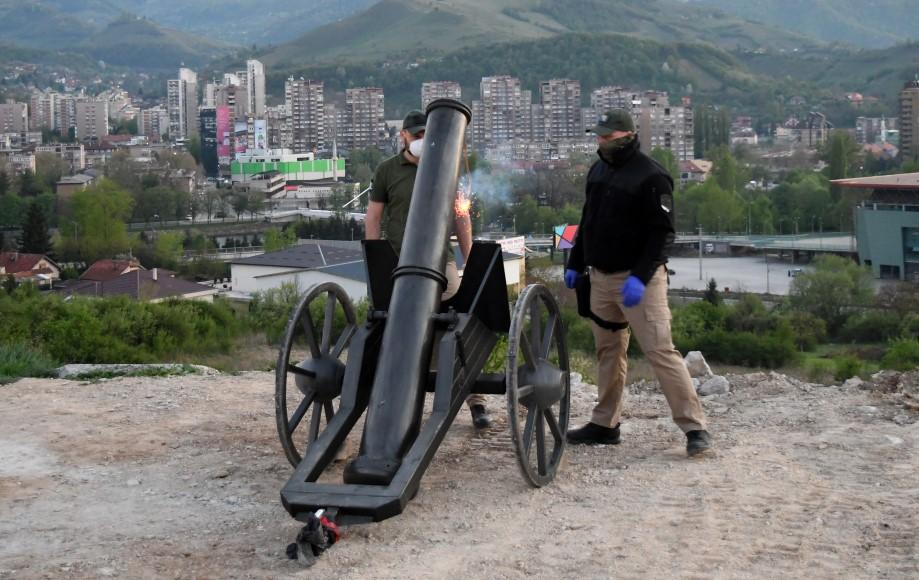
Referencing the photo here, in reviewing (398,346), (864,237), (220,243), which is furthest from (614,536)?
(220,243)

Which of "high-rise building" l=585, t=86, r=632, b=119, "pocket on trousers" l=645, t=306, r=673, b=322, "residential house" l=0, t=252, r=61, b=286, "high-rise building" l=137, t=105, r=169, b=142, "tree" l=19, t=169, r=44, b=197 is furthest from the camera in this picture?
"high-rise building" l=137, t=105, r=169, b=142

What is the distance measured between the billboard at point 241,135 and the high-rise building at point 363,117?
11564 millimetres

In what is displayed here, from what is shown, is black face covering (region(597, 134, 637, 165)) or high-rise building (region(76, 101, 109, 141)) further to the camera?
high-rise building (region(76, 101, 109, 141))

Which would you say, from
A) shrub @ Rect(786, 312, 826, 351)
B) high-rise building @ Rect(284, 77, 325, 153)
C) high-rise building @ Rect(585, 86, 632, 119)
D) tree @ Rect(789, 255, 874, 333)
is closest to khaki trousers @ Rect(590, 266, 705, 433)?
shrub @ Rect(786, 312, 826, 351)

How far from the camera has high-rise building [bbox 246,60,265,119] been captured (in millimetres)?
149750

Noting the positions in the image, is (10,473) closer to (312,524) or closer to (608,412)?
(312,524)

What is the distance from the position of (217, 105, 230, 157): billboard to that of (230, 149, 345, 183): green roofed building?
9219 millimetres

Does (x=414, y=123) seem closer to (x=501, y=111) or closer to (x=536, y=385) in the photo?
(x=536, y=385)

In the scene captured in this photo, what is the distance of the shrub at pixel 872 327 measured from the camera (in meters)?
40.3

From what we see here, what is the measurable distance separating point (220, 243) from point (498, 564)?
72.1 metres

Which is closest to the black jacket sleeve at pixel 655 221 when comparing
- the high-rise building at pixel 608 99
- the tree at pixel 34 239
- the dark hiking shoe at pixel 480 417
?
the dark hiking shoe at pixel 480 417

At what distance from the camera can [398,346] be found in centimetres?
512

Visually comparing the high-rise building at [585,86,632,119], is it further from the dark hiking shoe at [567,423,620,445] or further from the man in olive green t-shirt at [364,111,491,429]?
the dark hiking shoe at [567,423,620,445]

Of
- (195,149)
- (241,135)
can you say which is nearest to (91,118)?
(195,149)
